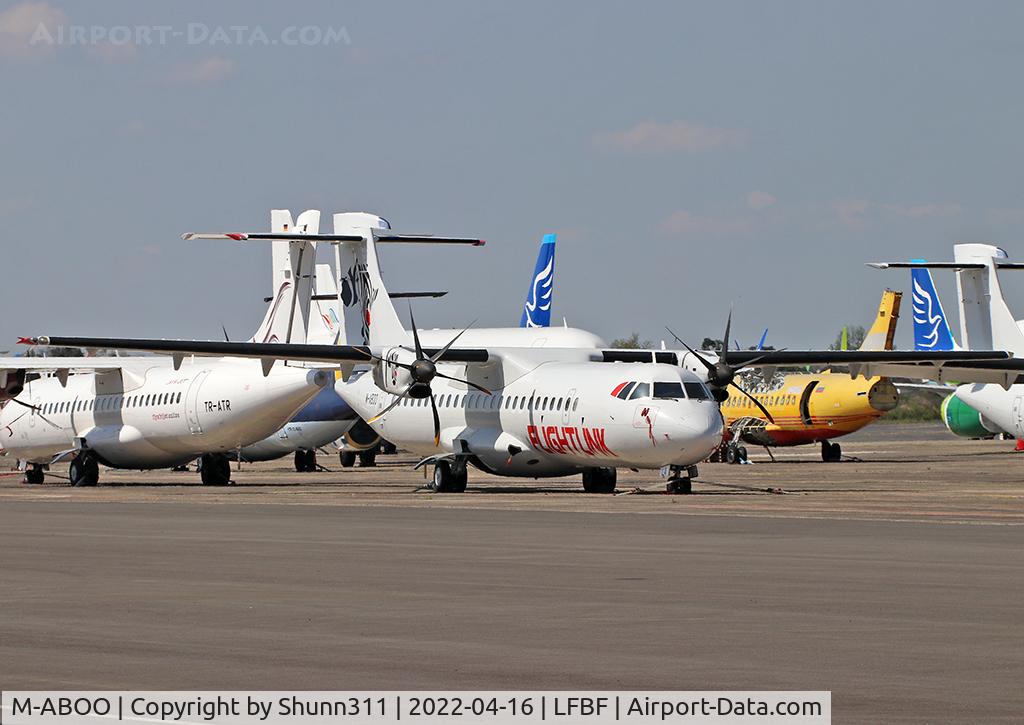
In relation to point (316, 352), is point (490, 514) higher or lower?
lower

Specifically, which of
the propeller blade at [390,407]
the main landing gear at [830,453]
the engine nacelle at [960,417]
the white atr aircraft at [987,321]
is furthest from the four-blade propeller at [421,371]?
the engine nacelle at [960,417]

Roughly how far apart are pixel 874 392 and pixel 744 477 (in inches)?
686

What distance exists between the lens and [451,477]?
37.8 metres

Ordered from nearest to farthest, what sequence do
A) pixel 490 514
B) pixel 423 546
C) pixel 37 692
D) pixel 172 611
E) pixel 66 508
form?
1. pixel 37 692
2. pixel 172 611
3. pixel 423 546
4. pixel 490 514
5. pixel 66 508

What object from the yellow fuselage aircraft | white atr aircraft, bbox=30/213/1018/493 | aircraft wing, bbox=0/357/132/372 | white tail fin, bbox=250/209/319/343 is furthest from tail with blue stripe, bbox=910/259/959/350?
aircraft wing, bbox=0/357/132/372

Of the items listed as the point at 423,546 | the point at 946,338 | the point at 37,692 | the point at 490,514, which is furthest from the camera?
the point at 946,338

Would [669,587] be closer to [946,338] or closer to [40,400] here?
[40,400]

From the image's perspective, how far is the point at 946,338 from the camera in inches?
2315

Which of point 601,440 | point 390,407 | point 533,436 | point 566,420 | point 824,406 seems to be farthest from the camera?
point 824,406

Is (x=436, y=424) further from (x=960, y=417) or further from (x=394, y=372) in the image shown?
(x=960, y=417)

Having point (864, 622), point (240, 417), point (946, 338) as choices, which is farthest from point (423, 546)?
point (946, 338)

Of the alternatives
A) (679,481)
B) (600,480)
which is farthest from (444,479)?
(679,481)
